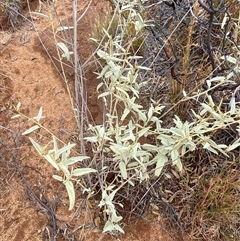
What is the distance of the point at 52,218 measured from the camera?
5.97ft

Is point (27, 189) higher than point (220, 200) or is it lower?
higher

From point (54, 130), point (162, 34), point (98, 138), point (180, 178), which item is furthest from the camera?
point (162, 34)

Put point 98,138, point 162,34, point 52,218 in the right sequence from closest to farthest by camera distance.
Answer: point 98,138 < point 52,218 < point 162,34

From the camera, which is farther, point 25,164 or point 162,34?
point 162,34

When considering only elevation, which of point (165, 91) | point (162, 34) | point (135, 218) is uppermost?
point (162, 34)

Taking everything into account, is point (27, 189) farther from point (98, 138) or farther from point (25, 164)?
point (98, 138)

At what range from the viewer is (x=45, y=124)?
2.14m

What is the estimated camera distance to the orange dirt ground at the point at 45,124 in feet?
6.09

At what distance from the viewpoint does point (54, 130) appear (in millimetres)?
2127

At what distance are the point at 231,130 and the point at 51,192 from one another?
89 centimetres

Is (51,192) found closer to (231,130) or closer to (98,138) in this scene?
(98,138)

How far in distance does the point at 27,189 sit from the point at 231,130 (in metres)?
0.99

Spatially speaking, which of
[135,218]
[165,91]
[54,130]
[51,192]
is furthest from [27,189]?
[165,91]

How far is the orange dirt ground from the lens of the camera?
1.86 meters
